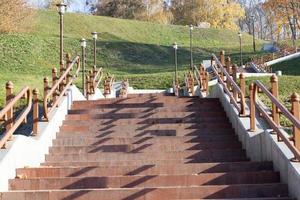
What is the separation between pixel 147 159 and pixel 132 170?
3.18 ft

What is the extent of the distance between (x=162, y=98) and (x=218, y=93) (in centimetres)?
139

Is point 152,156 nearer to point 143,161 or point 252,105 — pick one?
point 143,161

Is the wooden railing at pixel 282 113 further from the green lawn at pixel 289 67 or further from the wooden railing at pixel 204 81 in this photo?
the green lawn at pixel 289 67

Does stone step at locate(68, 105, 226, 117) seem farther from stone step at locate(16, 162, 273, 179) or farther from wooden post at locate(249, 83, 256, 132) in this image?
stone step at locate(16, 162, 273, 179)

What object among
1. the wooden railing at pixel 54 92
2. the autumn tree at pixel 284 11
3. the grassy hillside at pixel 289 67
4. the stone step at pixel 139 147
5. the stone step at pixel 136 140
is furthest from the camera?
the autumn tree at pixel 284 11

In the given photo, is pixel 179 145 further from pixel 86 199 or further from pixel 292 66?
pixel 292 66

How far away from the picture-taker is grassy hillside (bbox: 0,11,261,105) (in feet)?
134

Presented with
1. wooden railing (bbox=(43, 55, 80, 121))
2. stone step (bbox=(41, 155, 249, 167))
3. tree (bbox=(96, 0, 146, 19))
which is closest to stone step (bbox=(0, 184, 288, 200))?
stone step (bbox=(41, 155, 249, 167))

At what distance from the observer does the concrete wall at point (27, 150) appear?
7477mm

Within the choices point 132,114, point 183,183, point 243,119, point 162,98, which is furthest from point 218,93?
point 183,183

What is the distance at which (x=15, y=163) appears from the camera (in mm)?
7934

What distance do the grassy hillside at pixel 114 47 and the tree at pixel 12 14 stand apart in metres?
2.06

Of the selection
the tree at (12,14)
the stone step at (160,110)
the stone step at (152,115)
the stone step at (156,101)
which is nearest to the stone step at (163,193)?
the stone step at (152,115)

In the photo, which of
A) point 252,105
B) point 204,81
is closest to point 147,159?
point 252,105
